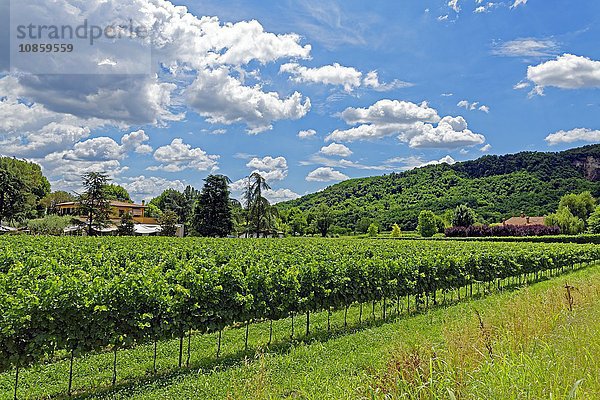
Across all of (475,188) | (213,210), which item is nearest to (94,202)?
(213,210)

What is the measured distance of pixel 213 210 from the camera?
180ft

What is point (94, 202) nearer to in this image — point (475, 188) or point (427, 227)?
point (427, 227)

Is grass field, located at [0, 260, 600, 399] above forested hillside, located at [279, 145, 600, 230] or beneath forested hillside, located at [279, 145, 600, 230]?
beneath

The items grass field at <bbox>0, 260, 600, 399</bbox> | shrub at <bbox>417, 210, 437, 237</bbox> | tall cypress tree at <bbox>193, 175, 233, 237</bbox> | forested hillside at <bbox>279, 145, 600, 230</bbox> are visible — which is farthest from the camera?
forested hillside at <bbox>279, 145, 600, 230</bbox>

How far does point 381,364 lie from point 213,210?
164ft

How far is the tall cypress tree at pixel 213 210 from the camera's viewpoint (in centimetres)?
5472

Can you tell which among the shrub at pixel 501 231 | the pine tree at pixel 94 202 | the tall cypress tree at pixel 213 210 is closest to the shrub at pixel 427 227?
the shrub at pixel 501 231

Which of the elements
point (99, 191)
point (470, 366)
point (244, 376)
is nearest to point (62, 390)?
point (244, 376)

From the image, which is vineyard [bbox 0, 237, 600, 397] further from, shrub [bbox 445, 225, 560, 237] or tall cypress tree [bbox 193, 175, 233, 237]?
shrub [bbox 445, 225, 560, 237]

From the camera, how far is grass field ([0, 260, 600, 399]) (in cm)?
395

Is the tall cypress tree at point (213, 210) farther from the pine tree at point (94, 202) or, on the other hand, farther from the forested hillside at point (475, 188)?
the forested hillside at point (475, 188)

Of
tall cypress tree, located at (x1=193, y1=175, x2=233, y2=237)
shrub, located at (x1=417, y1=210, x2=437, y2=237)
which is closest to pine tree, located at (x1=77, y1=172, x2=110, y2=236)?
tall cypress tree, located at (x1=193, y1=175, x2=233, y2=237)

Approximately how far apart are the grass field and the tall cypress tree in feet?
144

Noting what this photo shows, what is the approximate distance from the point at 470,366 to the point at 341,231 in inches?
3030
